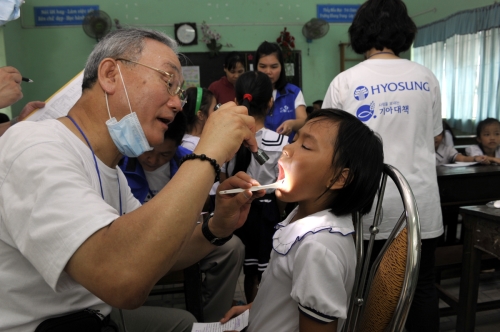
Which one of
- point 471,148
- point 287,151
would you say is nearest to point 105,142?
point 287,151

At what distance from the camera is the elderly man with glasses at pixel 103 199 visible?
0.79 m

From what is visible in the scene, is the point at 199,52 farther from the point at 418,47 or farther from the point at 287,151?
the point at 287,151

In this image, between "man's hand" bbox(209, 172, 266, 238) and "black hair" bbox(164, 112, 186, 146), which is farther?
"black hair" bbox(164, 112, 186, 146)

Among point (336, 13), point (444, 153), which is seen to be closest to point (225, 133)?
point (444, 153)

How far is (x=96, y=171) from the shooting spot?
1.15 meters

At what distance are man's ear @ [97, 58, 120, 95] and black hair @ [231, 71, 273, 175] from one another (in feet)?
4.41

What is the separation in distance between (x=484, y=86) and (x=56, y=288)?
703 centimetres

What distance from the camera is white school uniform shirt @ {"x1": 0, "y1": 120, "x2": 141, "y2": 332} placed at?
81 centimetres

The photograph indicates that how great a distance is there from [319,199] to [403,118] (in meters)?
0.75

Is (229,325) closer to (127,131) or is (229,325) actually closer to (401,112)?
(127,131)

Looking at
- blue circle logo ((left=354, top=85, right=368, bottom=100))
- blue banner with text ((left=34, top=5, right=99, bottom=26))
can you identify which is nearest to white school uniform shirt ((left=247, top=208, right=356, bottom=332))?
blue circle logo ((left=354, top=85, right=368, bottom=100))

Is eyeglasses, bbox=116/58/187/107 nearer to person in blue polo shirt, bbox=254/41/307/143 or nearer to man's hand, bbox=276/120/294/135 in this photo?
man's hand, bbox=276/120/294/135

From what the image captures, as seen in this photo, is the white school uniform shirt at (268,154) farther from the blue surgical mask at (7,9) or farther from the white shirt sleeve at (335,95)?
the blue surgical mask at (7,9)

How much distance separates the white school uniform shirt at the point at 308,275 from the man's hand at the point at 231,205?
15 centimetres
